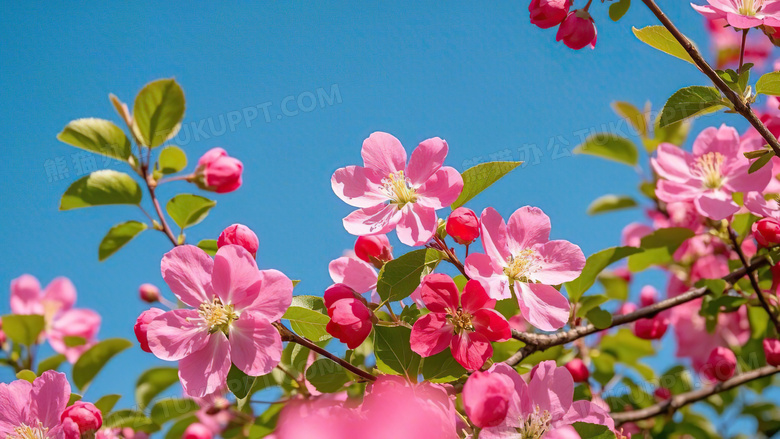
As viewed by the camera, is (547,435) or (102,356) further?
(102,356)

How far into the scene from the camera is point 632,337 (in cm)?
229

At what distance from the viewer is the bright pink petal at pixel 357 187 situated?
4.67 feet

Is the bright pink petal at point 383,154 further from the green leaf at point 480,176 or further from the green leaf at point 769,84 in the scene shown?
the green leaf at point 769,84

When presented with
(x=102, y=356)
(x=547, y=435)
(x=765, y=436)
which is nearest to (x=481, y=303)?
(x=547, y=435)

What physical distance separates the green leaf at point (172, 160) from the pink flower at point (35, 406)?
0.72 metres

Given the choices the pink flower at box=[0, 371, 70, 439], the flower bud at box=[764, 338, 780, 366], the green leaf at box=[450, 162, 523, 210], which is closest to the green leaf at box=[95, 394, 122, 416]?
the pink flower at box=[0, 371, 70, 439]

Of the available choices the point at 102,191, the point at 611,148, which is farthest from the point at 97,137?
the point at 611,148

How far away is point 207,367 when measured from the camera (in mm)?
1231

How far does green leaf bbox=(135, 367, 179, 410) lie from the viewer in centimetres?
227

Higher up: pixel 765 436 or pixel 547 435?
pixel 547 435

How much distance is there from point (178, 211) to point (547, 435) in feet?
4.01

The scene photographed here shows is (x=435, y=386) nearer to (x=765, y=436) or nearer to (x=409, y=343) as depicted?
(x=409, y=343)

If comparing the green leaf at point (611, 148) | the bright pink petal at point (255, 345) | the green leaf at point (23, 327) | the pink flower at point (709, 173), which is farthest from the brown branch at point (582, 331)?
the green leaf at point (23, 327)

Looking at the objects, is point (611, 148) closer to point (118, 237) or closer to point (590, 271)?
point (590, 271)
